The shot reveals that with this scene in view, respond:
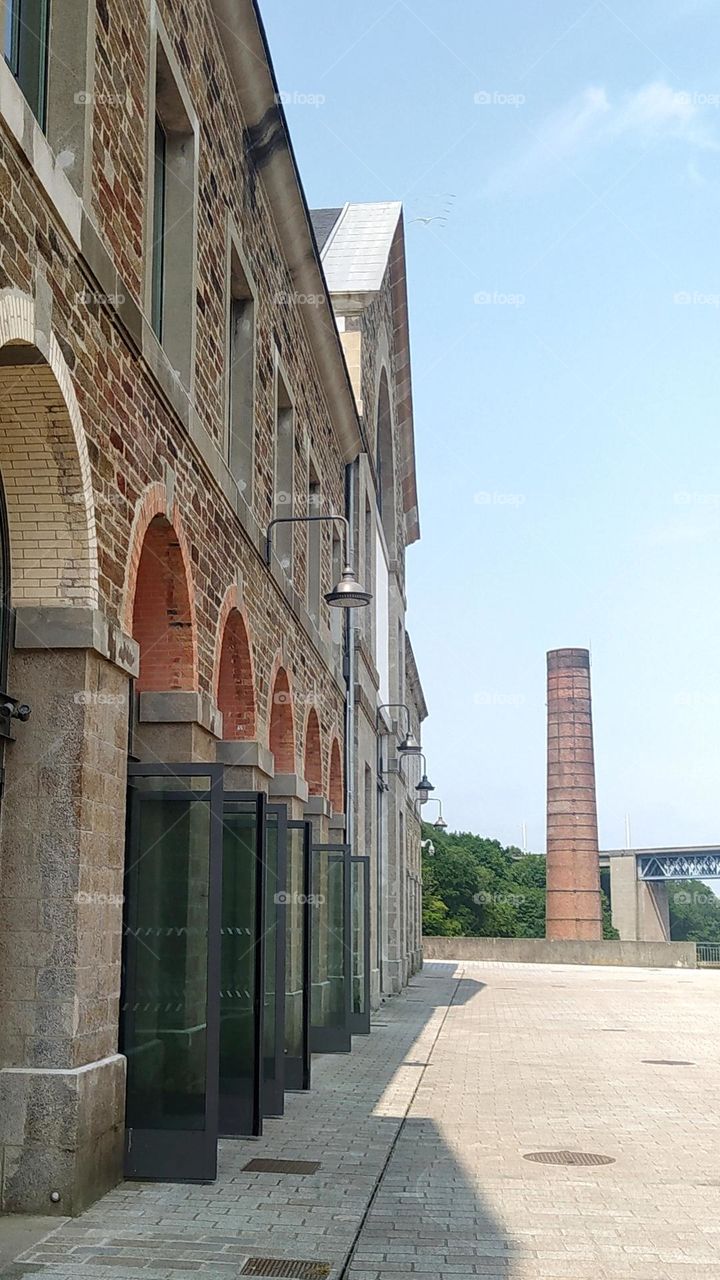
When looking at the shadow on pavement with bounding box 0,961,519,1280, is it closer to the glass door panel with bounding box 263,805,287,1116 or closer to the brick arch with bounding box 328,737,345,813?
the glass door panel with bounding box 263,805,287,1116

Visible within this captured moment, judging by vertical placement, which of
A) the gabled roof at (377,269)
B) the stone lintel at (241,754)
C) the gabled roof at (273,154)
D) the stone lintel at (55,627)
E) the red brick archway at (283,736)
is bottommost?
the stone lintel at (241,754)

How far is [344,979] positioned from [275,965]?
18.2ft

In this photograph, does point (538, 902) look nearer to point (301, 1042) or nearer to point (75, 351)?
point (301, 1042)

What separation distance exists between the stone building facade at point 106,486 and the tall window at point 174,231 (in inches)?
0.7

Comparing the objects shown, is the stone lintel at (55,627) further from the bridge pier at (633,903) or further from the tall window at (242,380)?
the bridge pier at (633,903)

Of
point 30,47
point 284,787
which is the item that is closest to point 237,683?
point 284,787

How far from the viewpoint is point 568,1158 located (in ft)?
30.9

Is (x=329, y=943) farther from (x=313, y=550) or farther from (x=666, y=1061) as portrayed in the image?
(x=313, y=550)

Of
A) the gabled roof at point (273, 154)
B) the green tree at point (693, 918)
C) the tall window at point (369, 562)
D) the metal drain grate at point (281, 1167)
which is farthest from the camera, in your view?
the green tree at point (693, 918)

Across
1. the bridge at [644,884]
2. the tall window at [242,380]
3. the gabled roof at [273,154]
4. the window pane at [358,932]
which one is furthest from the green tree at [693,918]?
the tall window at [242,380]

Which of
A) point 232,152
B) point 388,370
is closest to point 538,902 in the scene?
point 388,370

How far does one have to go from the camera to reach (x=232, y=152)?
1213 centimetres

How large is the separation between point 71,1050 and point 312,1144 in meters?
3.28

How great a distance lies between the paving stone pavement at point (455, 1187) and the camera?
21.0 feet
